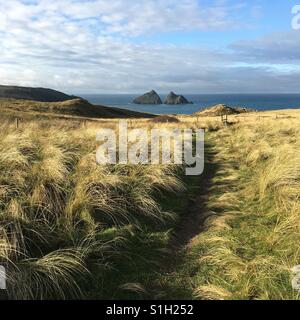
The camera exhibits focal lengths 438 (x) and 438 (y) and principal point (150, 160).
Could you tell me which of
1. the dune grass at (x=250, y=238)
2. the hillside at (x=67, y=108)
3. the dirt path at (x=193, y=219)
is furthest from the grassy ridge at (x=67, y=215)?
the hillside at (x=67, y=108)

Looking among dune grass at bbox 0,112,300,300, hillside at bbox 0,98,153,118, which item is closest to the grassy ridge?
dune grass at bbox 0,112,300,300

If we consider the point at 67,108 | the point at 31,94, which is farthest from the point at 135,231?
the point at 31,94

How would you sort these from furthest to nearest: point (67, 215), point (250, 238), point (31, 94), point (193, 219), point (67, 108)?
point (31, 94), point (67, 108), point (193, 219), point (67, 215), point (250, 238)

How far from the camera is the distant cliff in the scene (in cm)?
12006

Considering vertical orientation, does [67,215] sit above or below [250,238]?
above

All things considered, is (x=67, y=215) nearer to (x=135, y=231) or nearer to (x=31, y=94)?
(x=135, y=231)

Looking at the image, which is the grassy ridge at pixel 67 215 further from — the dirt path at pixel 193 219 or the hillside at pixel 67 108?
the hillside at pixel 67 108

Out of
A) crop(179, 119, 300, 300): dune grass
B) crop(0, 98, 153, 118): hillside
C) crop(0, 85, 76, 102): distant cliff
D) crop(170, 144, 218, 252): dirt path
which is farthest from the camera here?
crop(0, 85, 76, 102): distant cliff

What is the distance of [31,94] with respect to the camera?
130000mm

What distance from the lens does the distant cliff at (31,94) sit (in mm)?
120062

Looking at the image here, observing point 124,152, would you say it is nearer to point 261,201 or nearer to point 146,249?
point 261,201

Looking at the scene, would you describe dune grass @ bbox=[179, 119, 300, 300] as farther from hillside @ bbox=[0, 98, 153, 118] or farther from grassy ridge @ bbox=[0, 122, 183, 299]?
hillside @ bbox=[0, 98, 153, 118]

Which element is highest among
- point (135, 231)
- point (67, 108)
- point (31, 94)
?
point (31, 94)
